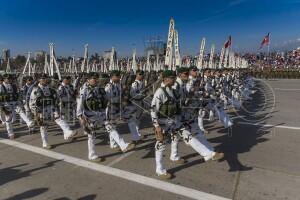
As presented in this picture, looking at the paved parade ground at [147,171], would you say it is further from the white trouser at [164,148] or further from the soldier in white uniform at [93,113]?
the soldier in white uniform at [93,113]

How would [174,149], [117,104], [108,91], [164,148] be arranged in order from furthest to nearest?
[117,104] → [108,91] → [174,149] → [164,148]

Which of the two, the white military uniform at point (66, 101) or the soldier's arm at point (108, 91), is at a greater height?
the soldier's arm at point (108, 91)

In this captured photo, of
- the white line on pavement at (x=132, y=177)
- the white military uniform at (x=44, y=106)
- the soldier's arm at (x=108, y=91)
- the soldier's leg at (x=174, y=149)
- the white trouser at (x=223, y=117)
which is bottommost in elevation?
the white line on pavement at (x=132, y=177)

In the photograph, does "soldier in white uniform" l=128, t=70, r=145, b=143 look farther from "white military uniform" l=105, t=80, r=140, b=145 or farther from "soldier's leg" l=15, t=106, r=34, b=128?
"soldier's leg" l=15, t=106, r=34, b=128

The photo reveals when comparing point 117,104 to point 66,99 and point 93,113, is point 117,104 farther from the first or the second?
point 66,99

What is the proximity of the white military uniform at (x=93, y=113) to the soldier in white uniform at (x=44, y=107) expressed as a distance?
1772mm

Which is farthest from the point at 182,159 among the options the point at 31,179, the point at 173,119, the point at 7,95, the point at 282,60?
the point at 282,60

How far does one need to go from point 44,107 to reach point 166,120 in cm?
427

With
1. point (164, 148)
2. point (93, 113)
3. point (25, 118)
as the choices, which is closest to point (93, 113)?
point (93, 113)

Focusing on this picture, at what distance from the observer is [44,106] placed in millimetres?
8023

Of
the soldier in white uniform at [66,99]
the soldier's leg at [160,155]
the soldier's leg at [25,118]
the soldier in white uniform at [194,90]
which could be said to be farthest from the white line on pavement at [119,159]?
the soldier's leg at [25,118]

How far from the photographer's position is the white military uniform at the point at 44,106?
25.2 ft

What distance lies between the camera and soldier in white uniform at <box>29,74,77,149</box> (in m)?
7.66

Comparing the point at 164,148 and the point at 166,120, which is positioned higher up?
the point at 166,120
